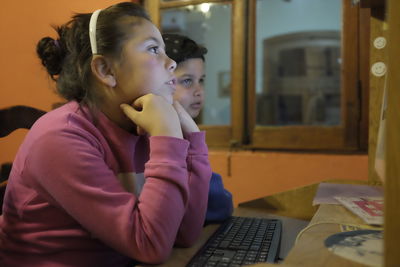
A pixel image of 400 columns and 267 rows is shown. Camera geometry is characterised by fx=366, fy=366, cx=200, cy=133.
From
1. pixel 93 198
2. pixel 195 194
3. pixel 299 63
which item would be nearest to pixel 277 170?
pixel 195 194

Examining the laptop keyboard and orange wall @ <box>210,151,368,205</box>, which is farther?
orange wall @ <box>210,151,368,205</box>

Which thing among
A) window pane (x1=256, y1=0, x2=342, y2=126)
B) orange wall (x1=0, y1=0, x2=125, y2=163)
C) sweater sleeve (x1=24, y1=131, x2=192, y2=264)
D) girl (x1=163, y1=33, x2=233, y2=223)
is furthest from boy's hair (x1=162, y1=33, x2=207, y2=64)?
window pane (x1=256, y1=0, x2=342, y2=126)

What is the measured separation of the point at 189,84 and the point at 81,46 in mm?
505

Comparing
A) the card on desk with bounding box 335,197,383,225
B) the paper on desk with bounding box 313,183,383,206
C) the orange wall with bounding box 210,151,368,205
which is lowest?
the orange wall with bounding box 210,151,368,205

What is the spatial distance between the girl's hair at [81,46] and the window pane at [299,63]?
198 centimetres

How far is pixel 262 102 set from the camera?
3.01 metres

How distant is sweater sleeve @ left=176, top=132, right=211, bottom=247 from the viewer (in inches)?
30.1

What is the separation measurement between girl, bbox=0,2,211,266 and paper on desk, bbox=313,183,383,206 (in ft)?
1.08

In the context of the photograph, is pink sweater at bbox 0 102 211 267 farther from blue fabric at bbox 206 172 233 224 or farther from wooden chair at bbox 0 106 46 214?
wooden chair at bbox 0 106 46 214

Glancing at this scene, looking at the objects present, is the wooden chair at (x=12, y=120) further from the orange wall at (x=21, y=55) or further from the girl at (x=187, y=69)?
the orange wall at (x=21, y=55)

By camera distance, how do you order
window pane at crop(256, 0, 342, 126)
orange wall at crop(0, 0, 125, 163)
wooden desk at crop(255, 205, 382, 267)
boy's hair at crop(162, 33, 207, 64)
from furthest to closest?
window pane at crop(256, 0, 342, 126) → orange wall at crop(0, 0, 125, 163) → boy's hair at crop(162, 33, 207, 64) → wooden desk at crop(255, 205, 382, 267)

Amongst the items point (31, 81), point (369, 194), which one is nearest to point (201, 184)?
point (369, 194)

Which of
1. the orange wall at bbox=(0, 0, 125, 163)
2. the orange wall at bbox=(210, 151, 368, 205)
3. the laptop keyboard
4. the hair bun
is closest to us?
the laptop keyboard

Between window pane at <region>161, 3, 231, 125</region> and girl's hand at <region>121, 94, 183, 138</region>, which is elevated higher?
window pane at <region>161, 3, 231, 125</region>
